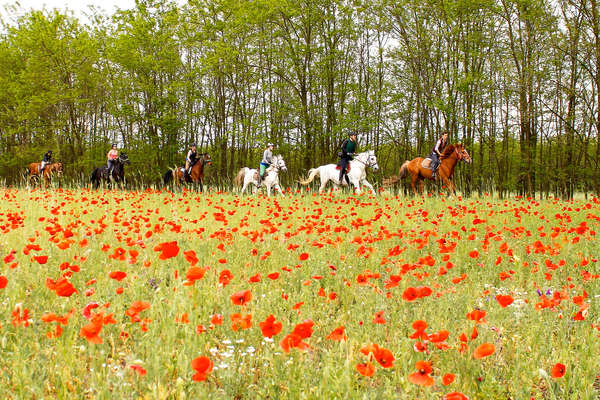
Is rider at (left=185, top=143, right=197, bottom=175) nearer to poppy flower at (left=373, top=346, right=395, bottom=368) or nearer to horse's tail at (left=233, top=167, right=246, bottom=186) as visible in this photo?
horse's tail at (left=233, top=167, right=246, bottom=186)

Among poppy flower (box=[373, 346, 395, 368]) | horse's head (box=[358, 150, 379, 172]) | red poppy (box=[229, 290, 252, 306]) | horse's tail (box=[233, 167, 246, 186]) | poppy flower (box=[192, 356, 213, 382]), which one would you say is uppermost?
horse's head (box=[358, 150, 379, 172])

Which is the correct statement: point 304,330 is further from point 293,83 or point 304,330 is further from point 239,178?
point 293,83

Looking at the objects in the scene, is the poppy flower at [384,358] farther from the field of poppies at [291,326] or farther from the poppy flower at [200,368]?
the poppy flower at [200,368]

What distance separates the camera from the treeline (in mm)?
22531

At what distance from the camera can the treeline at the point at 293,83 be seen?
887 inches

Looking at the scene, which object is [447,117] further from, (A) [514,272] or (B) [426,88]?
(A) [514,272]

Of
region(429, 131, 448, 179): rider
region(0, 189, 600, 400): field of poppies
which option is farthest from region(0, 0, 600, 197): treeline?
region(0, 189, 600, 400): field of poppies

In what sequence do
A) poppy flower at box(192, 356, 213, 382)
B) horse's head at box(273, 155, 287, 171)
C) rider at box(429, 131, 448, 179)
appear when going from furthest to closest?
horse's head at box(273, 155, 287, 171)
rider at box(429, 131, 448, 179)
poppy flower at box(192, 356, 213, 382)

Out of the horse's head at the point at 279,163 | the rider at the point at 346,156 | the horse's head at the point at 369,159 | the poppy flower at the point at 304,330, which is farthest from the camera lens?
the horse's head at the point at 279,163

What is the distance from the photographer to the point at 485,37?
23.2m

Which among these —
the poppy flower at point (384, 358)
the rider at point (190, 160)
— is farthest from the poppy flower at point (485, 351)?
the rider at point (190, 160)

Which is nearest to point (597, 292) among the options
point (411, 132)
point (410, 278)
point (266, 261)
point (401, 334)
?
point (410, 278)

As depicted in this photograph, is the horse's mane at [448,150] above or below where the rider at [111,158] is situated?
below

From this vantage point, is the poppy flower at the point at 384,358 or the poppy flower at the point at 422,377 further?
the poppy flower at the point at 384,358
